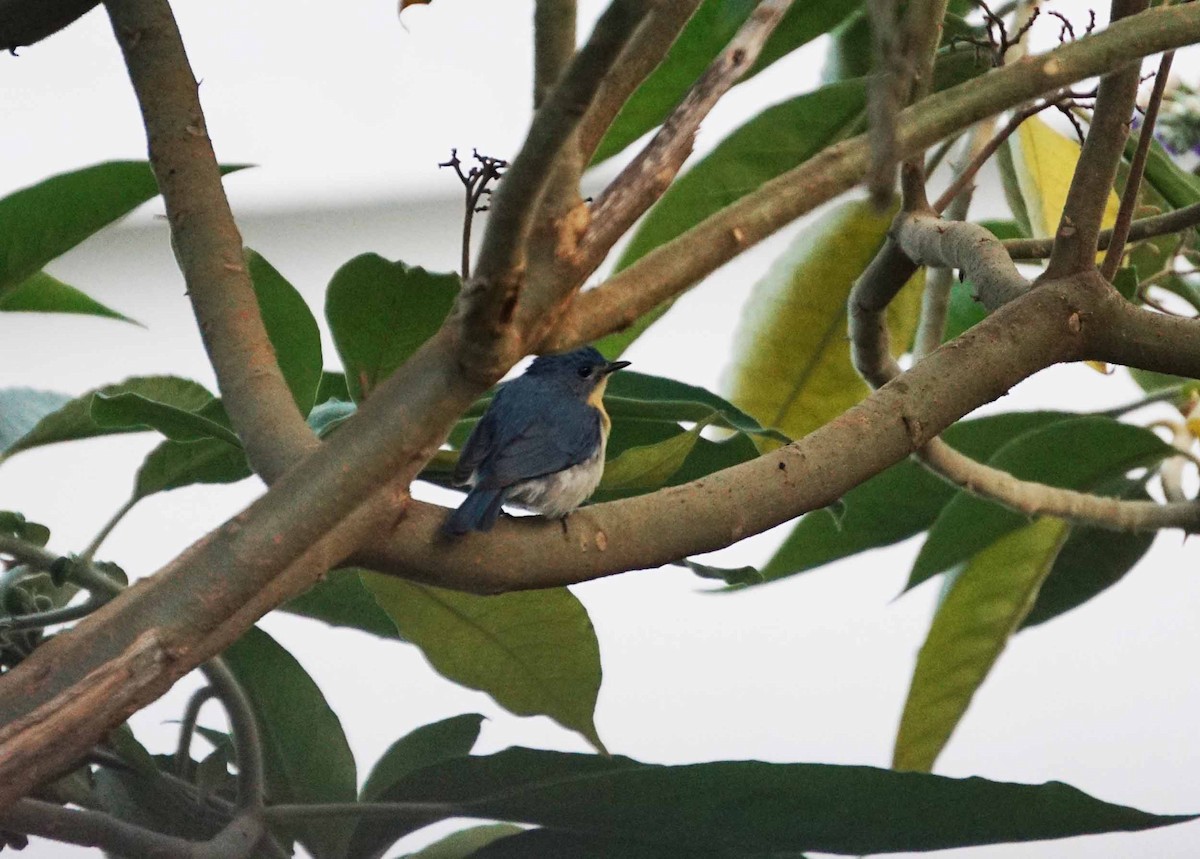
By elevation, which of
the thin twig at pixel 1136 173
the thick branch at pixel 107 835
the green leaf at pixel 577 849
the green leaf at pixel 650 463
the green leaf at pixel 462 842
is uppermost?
the thin twig at pixel 1136 173

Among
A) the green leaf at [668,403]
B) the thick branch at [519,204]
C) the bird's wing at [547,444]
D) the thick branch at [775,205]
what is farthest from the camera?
the bird's wing at [547,444]

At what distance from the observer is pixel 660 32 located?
17.5 inches

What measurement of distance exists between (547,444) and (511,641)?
14 centimetres

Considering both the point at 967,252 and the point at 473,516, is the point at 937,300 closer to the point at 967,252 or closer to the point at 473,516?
the point at 967,252

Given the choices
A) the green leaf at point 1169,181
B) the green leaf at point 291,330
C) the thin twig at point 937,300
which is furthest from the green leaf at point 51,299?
the green leaf at point 1169,181

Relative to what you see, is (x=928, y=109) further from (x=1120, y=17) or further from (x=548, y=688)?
(x=548, y=688)

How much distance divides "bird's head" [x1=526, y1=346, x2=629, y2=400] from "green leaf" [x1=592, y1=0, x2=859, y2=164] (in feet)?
0.57

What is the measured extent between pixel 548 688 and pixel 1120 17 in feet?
1.35

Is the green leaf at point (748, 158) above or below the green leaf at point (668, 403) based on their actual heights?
above

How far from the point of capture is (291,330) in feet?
2.08

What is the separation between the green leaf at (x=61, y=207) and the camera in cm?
62

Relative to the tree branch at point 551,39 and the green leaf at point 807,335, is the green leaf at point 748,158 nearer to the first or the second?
the green leaf at point 807,335

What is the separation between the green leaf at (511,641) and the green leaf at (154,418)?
11cm

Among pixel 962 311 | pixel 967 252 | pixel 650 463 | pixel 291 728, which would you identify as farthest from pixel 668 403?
pixel 962 311
